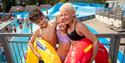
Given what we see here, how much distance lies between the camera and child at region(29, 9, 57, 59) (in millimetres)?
2855

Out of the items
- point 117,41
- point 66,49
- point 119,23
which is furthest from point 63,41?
point 119,23

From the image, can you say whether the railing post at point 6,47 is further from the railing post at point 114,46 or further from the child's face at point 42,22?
the railing post at point 114,46

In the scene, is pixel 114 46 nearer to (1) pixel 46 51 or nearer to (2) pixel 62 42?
(2) pixel 62 42

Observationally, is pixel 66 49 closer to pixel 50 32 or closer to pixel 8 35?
pixel 50 32

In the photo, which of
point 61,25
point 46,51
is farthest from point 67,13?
point 46,51

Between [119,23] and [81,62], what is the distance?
13675 millimetres

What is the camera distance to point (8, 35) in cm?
370

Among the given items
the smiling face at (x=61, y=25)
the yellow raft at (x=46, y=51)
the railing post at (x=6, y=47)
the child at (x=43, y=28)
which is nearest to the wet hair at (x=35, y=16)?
the child at (x=43, y=28)

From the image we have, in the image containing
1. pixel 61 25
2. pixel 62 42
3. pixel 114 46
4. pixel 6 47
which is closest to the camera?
pixel 61 25

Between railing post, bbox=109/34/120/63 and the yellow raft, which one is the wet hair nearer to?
the yellow raft

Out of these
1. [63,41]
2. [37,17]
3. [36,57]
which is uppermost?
[37,17]

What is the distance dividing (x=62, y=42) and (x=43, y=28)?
286mm

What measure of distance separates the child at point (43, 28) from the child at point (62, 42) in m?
0.09

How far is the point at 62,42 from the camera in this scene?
117 inches
